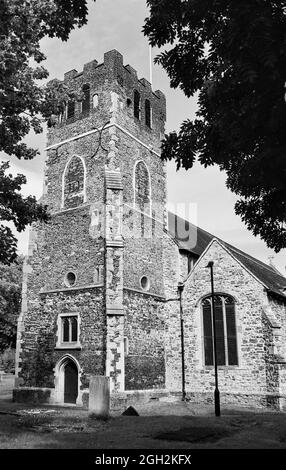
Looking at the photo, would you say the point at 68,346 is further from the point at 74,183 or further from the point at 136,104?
the point at 136,104

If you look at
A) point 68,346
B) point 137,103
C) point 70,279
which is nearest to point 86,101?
point 137,103

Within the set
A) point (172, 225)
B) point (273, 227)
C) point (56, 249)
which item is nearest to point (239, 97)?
point (273, 227)

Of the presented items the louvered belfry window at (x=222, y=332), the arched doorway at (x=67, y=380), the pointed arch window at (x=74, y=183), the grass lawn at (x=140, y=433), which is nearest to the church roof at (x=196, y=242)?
the louvered belfry window at (x=222, y=332)

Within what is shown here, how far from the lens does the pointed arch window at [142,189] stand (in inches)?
982

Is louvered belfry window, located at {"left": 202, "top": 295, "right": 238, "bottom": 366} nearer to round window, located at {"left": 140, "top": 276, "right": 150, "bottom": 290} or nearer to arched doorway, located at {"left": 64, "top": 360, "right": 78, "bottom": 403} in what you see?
round window, located at {"left": 140, "top": 276, "right": 150, "bottom": 290}

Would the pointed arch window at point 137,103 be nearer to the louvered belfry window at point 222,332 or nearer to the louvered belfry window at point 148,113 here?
the louvered belfry window at point 148,113

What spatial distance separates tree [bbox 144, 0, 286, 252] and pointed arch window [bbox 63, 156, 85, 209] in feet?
55.0

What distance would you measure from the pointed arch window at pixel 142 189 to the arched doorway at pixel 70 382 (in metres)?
9.08

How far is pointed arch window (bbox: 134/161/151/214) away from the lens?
24.9m

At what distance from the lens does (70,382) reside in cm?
2153

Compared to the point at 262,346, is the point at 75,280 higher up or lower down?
higher up
